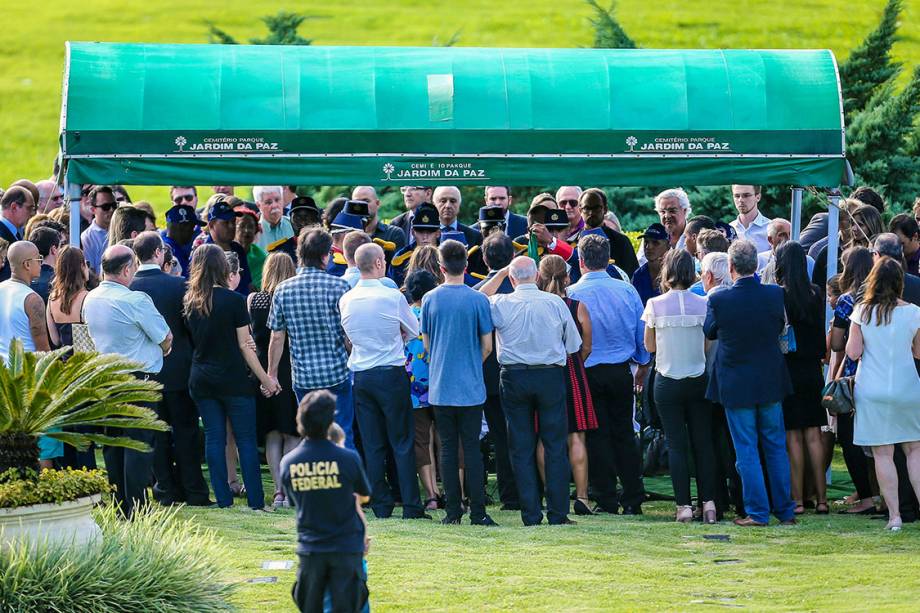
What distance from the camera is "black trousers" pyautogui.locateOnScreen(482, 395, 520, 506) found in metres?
11.5

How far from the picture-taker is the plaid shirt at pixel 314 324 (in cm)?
1094

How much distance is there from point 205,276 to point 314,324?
0.89m

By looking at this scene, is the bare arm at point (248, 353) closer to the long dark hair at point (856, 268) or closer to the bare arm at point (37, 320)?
the bare arm at point (37, 320)

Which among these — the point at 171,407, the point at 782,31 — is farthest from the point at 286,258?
the point at 782,31

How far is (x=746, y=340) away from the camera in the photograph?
1052 centimetres

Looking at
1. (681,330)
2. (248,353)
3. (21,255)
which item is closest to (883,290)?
(681,330)

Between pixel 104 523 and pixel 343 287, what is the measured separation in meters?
3.32

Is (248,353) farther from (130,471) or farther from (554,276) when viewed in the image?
(554,276)

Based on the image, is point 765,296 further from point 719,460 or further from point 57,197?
point 57,197

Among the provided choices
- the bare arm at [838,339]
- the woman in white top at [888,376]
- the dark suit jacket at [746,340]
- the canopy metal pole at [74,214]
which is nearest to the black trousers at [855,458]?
the bare arm at [838,339]

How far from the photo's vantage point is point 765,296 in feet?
34.4

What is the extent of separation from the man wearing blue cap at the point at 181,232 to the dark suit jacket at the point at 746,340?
16.6ft

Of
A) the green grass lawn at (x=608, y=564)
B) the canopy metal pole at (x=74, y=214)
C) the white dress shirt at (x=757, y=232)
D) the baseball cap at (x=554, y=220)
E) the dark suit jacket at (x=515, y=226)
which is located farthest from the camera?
the dark suit jacket at (x=515, y=226)

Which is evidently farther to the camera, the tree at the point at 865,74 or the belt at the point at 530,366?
the tree at the point at 865,74
